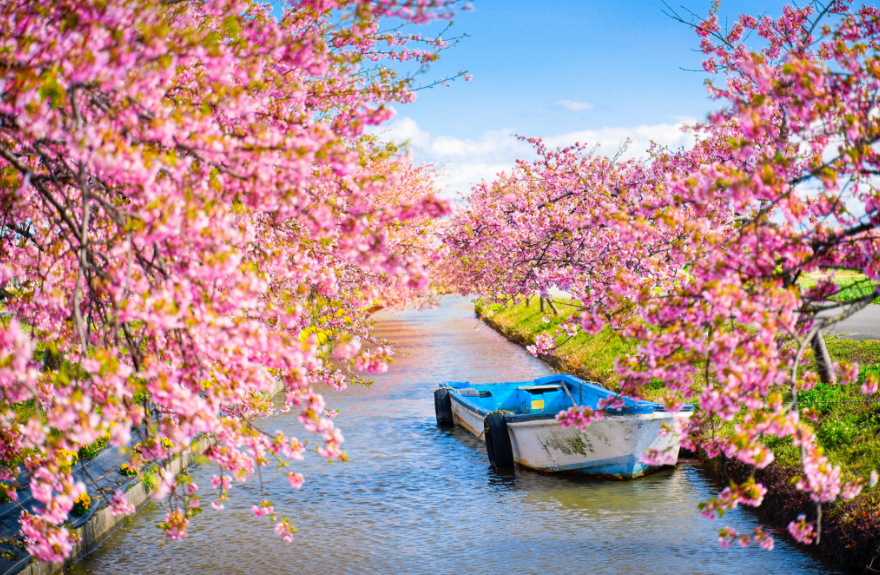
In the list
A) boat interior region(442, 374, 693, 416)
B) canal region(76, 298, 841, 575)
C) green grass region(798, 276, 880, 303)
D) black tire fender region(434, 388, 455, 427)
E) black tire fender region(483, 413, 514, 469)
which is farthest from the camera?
black tire fender region(434, 388, 455, 427)

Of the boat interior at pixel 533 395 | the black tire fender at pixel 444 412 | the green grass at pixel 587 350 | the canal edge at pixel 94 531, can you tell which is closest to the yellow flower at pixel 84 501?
the canal edge at pixel 94 531

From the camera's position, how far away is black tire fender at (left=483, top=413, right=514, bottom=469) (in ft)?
44.1

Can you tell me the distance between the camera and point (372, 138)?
11.4m

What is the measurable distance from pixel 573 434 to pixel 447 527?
309 cm

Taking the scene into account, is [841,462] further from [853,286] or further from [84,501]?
[84,501]

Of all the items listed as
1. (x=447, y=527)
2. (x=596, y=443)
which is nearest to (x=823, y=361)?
(x=596, y=443)

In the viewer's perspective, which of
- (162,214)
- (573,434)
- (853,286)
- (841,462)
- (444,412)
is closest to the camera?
(162,214)

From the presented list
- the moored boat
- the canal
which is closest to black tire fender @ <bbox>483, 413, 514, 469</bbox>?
the moored boat

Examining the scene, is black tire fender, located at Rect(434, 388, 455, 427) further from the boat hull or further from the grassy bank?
the boat hull

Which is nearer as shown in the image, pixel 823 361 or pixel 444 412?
pixel 823 361

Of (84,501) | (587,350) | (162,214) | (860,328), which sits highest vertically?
(162,214)

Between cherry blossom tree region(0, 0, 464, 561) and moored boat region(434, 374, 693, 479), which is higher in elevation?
cherry blossom tree region(0, 0, 464, 561)

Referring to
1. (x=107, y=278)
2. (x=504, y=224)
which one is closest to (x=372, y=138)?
(x=504, y=224)

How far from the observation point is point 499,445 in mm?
13500
